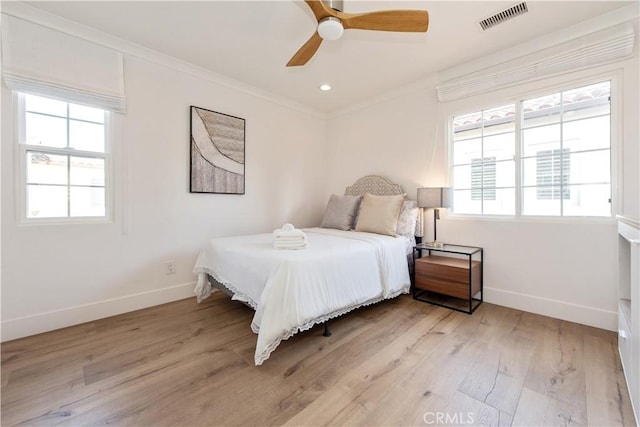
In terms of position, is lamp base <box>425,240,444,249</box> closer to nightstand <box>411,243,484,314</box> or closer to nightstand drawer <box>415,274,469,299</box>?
nightstand <box>411,243,484,314</box>

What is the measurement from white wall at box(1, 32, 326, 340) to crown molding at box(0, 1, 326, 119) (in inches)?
2.3

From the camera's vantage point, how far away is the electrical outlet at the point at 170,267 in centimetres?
290

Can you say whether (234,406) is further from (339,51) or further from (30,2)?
(30,2)

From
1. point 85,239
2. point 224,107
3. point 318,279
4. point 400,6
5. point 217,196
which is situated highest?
point 400,6

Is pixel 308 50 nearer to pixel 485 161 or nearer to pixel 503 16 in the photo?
pixel 503 16

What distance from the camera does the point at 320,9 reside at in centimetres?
168

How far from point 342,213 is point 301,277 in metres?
1.84

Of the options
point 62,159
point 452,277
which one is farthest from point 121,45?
point 452,277

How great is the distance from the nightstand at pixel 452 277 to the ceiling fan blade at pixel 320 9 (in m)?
2.30

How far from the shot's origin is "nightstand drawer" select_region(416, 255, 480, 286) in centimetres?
258

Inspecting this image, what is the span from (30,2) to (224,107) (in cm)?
166

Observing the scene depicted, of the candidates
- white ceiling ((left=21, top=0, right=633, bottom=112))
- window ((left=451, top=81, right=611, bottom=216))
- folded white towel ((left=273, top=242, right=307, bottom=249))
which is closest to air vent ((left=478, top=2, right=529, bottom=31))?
white ceiling ((left=21, top=0, right=633, bottom=112))

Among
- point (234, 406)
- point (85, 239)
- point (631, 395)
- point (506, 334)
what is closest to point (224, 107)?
point (85, 239)

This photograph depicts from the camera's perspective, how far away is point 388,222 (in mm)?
3043
